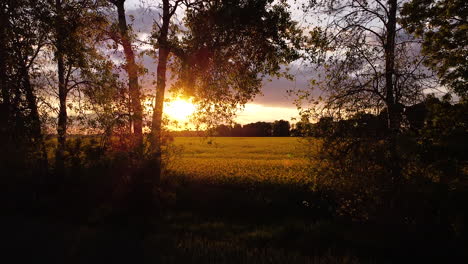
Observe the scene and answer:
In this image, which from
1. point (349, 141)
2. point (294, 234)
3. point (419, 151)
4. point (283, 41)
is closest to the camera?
point (419, 151)

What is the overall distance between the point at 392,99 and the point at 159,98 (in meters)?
8.52

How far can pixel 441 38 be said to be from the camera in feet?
31.2

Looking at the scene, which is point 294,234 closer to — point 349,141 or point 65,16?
point 349,141

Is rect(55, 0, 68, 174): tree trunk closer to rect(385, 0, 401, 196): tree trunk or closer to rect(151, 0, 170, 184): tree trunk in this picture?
rect(151, 0, 170, 184): tree trunk

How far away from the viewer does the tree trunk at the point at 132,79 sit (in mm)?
10781

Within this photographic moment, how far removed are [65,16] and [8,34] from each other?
2.10 metres

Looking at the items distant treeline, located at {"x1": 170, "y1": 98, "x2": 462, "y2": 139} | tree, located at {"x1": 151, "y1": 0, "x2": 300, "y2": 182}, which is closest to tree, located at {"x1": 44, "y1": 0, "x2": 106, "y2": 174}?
tree, located at {"x1": 151, "y1": 0, "x2": 300, "y2": 182}

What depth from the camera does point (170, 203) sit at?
11281mm

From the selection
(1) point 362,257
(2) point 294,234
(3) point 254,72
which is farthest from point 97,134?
(1) point 362,257

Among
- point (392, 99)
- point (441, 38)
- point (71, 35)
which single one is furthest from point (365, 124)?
point (71, 35)

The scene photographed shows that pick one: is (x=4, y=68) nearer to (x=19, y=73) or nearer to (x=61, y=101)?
(x=19, y=73)

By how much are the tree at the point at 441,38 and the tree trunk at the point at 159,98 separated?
874 cm

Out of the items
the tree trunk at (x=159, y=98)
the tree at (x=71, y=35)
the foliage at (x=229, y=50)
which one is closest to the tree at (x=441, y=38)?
the foliage at (x=229, y=50)

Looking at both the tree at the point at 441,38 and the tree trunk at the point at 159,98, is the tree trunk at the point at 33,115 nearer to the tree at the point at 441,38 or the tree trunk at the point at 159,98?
the tree trunk at the point at 159,98
